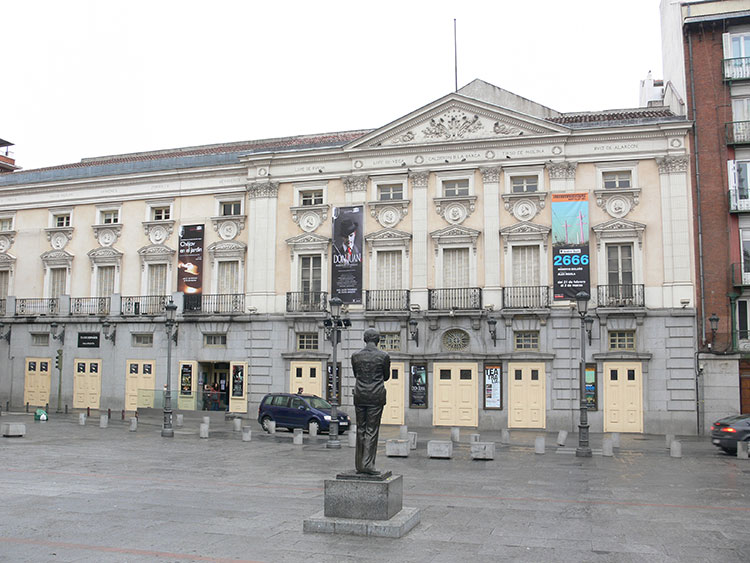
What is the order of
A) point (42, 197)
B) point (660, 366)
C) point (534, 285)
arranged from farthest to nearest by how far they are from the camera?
point (42, 197)
point (534, 285)
point (660, 366)

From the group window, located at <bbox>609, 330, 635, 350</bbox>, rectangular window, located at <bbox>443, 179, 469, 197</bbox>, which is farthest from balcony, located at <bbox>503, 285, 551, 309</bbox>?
rectangular window, located at <bbox>443, 179, 469, 197</bbox>

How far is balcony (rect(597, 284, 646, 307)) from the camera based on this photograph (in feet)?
98.5

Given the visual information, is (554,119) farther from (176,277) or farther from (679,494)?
(679,494)

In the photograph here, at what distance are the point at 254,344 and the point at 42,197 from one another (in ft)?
54.3

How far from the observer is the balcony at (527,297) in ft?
101

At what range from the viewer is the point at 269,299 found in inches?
1367

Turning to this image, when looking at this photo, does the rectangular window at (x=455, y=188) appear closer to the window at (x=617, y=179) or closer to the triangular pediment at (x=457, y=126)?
the triangular pediment at (x=457, y=126)

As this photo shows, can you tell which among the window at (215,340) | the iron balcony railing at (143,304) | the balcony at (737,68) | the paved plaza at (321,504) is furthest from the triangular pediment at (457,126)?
the paved plaza at (321,504)

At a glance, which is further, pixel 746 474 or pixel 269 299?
pixel 269 299

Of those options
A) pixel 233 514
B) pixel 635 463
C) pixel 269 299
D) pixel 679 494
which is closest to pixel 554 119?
pixel 269 299

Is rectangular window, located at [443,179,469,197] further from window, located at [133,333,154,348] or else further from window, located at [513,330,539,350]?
window, located at [133,333,154,348]

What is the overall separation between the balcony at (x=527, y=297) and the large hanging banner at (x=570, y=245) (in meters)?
0.51

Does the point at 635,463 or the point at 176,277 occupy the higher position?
the point at 176,277

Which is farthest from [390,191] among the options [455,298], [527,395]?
[527,395]
